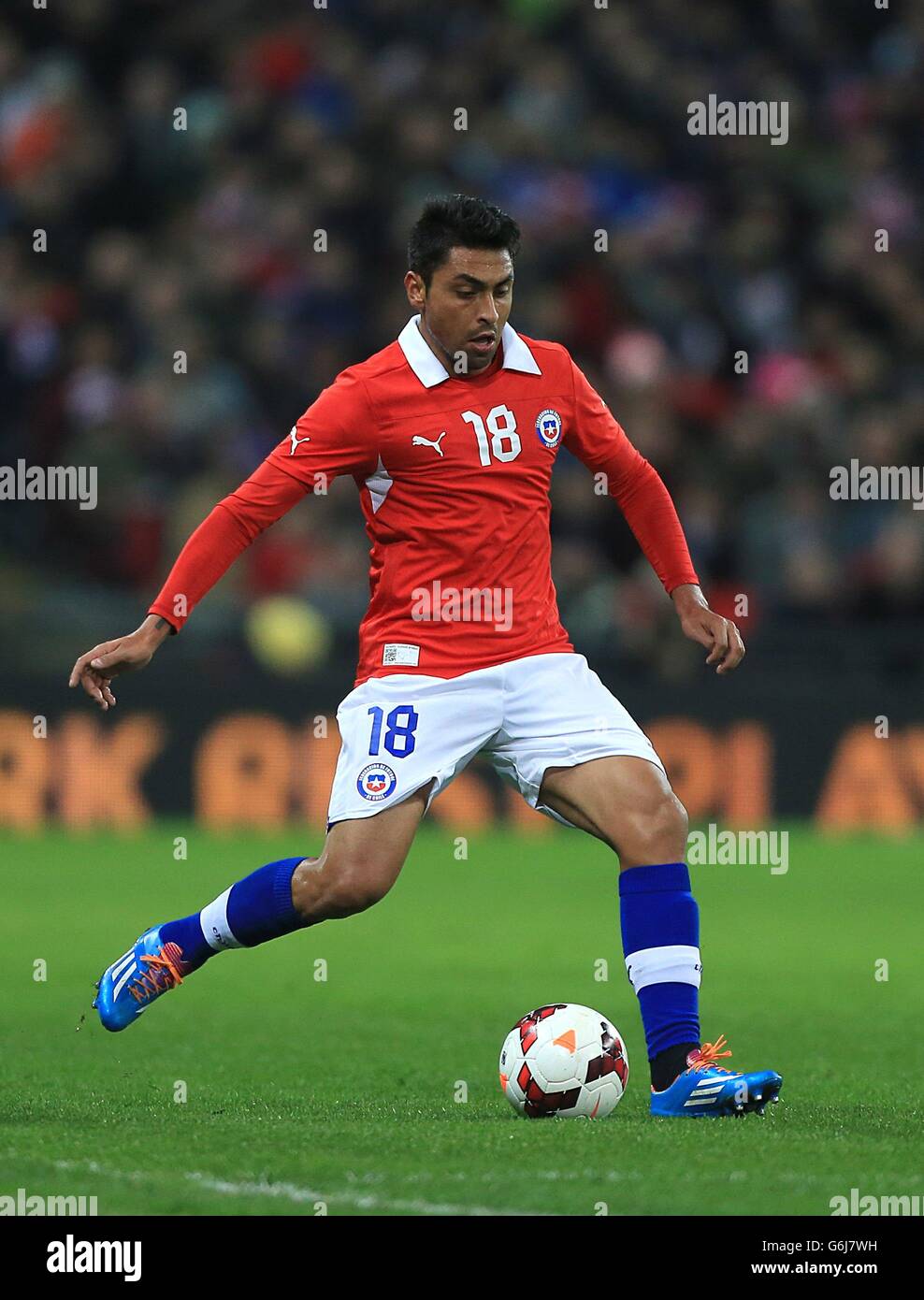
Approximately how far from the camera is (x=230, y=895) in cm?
588

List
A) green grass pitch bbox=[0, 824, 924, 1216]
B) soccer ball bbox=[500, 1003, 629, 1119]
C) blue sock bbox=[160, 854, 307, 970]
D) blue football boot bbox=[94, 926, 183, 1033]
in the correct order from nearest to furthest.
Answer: green grass pitch bbox=[0, 824, 924, 1216]
soccer ball bbox=[500, 1003, 629, 1119]
blue sock bbox=[160, 854, 307, 970]
blue football boot bbox=[94, 926, 183, 1033]

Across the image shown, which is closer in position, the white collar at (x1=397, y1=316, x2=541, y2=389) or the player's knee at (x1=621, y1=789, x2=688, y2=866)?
the player's knee at (x1=621, y1=789, x2=688, y2=866)

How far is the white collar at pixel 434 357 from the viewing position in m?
5.86

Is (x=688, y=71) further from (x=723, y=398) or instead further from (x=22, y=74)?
(x=22, y=74)

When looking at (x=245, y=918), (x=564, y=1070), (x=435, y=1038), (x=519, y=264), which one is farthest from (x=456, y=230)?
(x=519, y=264)

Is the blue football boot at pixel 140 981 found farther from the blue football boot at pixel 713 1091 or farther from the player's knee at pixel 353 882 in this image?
the blue football boot at pixel 713 1091

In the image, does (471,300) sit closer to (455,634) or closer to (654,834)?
(455,634)

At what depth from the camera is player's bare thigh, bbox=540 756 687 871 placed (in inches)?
221

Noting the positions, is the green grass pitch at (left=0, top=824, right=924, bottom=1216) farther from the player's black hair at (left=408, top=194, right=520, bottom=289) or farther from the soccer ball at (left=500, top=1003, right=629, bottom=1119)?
the player's black hair at (left=408, top=194, right=520, bottom=289)

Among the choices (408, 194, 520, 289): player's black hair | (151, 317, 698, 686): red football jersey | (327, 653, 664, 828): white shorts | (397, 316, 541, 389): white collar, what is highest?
(408, 194, 520, 289): player's black hair

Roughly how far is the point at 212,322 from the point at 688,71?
466cm

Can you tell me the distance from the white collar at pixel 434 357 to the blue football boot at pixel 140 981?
1.63 m

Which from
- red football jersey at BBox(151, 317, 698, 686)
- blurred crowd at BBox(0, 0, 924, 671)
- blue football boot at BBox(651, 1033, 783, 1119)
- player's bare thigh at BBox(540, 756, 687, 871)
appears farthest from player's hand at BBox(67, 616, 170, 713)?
blurred crowd at BBox(0, 0, 924, 671)

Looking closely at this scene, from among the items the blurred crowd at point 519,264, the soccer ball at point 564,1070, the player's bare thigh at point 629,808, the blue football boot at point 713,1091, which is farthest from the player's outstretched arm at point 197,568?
the blurred crowd at point 519,264
